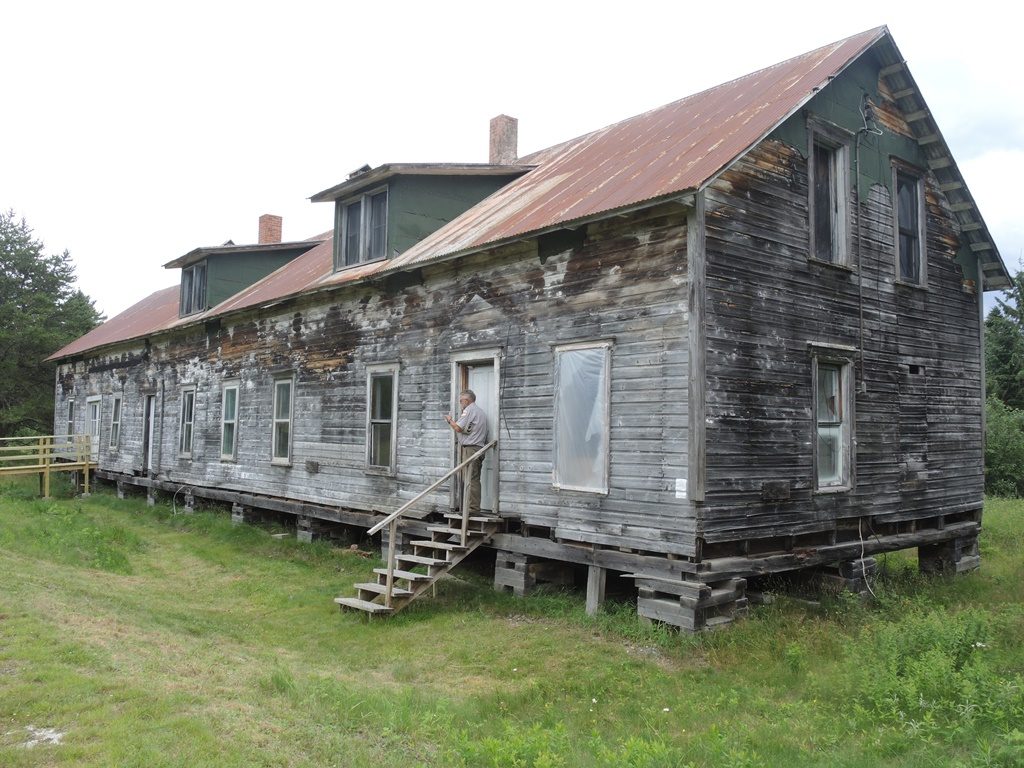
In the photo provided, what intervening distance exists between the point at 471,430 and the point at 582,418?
6.08 ft

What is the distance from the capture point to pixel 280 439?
17.3 meters

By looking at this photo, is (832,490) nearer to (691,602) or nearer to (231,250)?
(691,602)

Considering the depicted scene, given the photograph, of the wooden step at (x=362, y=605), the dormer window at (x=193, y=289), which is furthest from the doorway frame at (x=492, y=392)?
the dormer window at (x=193, y=289)

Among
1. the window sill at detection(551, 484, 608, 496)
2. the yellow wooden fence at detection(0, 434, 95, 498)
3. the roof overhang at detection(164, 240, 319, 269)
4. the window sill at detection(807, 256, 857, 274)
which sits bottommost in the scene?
the yellow wooden fence at detection(0, 434, 95, 498)

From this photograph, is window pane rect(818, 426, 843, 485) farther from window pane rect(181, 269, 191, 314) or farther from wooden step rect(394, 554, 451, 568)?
window pane rect(181, 269, 191, 314)

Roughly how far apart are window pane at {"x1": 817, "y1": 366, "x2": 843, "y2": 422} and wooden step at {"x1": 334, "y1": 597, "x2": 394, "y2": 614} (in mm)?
6068

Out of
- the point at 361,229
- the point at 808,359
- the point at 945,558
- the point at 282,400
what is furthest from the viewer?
the point at 282,400

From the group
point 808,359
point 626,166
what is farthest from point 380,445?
point 808,359

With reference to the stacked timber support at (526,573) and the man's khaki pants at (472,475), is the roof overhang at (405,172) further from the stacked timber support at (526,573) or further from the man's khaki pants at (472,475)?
the stacked timber support at (526,573)

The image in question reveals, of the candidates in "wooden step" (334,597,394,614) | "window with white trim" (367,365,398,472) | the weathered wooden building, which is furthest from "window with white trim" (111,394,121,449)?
"wooden step" (334,597,394,614)

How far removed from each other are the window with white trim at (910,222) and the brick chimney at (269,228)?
1949cm

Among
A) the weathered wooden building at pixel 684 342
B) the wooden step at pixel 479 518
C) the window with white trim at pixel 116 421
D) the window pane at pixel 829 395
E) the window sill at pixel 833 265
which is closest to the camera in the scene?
the weathered wooden building at pixel 684 342

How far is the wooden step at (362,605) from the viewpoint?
10.2 m

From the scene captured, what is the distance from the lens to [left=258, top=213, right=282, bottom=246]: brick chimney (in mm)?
26781
